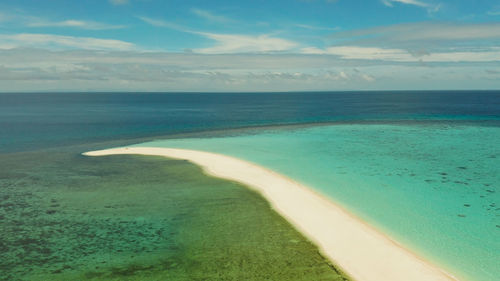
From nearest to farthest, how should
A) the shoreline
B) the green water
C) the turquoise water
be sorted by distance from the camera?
the shoreline, the green water, the turquoise water

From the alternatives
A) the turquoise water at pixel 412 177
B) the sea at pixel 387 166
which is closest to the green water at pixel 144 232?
the sea at pixel 387 166

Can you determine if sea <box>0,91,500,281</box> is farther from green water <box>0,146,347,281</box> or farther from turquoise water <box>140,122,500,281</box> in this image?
green water <box>0,146,347,281</box>

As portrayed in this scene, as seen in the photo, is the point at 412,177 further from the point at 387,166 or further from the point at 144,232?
the point at 144,232

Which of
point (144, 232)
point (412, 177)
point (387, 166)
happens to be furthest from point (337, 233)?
point (387, 166)

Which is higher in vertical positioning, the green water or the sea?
the sea

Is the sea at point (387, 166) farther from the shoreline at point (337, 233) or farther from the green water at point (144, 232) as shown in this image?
the shoreline at point (337, 233)

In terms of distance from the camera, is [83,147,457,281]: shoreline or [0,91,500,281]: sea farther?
[0,91,500,281]: sea

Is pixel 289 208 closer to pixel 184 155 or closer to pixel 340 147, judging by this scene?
pixel 184 155

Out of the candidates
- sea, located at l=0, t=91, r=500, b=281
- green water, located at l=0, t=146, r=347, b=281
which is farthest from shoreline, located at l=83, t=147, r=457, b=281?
sea, located at l=0, t=91, r=500, b=281
